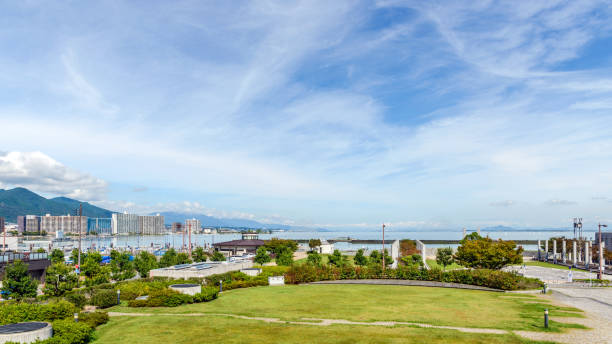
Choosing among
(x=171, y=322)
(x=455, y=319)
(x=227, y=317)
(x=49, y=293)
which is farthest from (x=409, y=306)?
(x=49, y=293)

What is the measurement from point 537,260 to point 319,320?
7474 centimetres

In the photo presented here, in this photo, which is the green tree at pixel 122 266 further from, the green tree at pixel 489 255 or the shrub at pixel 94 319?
the green tree at pixel 489 255

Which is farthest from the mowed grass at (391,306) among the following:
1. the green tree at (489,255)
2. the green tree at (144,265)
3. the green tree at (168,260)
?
the green tree at (168,260)

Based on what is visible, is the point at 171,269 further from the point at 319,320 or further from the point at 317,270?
the point at 319,320

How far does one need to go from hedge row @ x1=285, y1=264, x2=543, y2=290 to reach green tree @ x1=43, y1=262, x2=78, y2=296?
812 inches

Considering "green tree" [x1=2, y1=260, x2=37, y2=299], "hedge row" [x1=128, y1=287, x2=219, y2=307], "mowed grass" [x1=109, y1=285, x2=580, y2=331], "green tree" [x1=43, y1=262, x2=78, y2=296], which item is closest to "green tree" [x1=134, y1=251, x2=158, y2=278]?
"green tree" [x1=43, y1=262, x2=78, y2=296]

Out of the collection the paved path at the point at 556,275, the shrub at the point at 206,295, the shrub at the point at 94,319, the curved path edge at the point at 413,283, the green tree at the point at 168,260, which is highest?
the shrub at the point at 94,319

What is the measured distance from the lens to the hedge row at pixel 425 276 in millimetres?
35969

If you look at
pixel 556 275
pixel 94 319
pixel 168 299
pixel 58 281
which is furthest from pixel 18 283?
pixel 556 275

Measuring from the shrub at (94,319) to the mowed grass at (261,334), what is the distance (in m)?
0.35

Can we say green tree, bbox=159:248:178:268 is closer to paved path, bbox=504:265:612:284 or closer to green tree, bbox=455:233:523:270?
green tree, bbox=455:233:523:270

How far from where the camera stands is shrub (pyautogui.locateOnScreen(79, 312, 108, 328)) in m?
20.8

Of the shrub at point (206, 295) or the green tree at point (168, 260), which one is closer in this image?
the shrub at point (206, 295)

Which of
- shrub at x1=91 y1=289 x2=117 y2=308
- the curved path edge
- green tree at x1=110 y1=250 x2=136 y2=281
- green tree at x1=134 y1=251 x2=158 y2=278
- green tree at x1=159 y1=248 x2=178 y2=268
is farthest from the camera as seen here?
green tree at x1=159 y1=248 x2=178 y2=268
